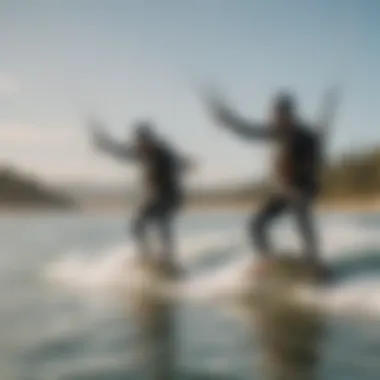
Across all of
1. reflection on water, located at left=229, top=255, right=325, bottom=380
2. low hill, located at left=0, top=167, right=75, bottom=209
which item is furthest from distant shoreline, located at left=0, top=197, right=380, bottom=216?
reflection on water, located at left=229, top=255, right=325, bottom=380

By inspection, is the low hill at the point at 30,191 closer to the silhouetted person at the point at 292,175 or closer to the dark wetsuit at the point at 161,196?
the dark wetsuit at the point at 161,196

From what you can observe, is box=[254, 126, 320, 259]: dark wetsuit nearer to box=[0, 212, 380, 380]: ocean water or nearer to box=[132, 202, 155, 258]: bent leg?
box=[0, 212, 380, 380]: ocean water

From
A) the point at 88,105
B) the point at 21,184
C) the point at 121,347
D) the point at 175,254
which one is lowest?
the point at 121,347

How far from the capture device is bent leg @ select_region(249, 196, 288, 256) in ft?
5.01

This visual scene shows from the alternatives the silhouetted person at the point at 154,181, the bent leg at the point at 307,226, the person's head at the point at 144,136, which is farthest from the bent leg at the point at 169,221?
the bent leg at the point at 307,226

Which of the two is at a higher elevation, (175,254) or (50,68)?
(50,68)

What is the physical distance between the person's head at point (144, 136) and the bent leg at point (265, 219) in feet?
0.75

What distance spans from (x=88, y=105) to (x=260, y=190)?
13.8 inches

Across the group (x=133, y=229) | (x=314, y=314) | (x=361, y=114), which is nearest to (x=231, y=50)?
(x=361, y=114)

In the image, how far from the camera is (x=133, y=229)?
5.05ft

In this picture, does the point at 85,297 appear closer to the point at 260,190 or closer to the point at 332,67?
the point at 260,190

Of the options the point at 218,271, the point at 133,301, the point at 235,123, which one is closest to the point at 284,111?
the point at 235,123

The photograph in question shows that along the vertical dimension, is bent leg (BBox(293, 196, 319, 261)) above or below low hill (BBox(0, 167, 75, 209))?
below

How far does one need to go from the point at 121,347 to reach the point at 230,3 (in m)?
0.66
